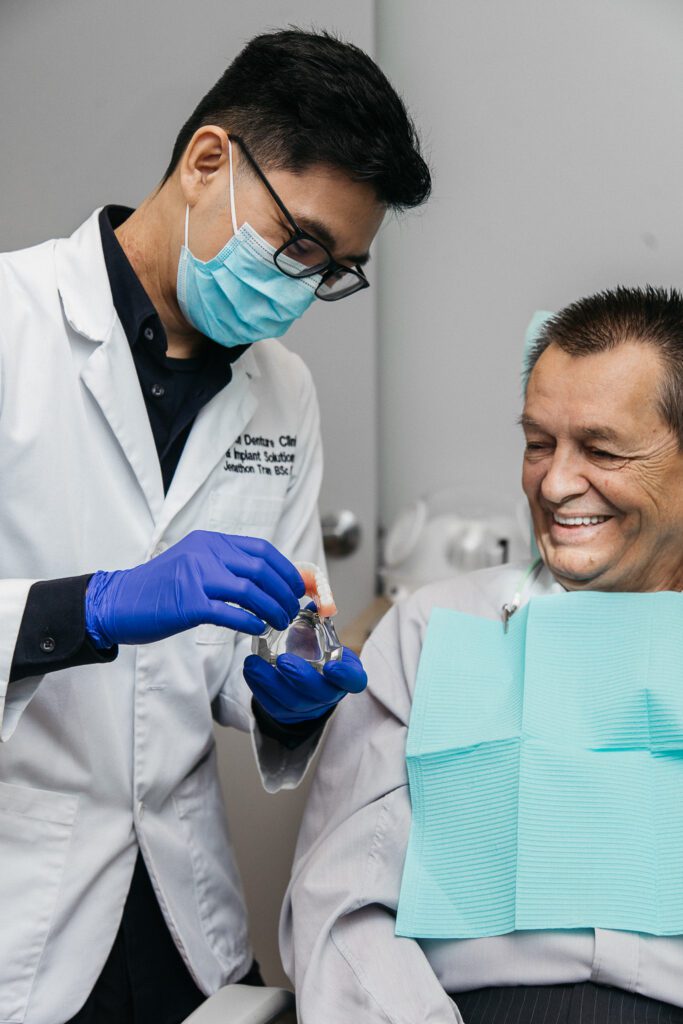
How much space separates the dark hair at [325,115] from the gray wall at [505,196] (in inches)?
33.6

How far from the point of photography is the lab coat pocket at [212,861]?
146cm

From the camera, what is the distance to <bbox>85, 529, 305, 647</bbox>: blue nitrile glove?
3.64ft

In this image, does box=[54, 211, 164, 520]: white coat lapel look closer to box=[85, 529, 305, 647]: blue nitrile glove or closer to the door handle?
box=[85, 529, 305, 647]: blue nitrile glove

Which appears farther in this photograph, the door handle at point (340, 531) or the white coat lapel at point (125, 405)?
the door handle at point (340, 531)

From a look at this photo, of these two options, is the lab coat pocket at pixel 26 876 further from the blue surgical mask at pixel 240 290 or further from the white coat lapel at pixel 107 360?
the blue surgical mask at pixel 240 290

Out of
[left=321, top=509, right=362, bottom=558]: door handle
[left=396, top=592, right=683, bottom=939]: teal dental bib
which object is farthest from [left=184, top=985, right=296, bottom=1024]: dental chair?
[left=321, top=509, right=362, bottom=558]: door handle

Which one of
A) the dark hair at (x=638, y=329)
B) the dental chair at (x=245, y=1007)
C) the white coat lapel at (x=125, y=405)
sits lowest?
the dental chair at (x=245, y=1007)

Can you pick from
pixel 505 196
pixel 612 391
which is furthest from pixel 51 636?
pixel 505 196

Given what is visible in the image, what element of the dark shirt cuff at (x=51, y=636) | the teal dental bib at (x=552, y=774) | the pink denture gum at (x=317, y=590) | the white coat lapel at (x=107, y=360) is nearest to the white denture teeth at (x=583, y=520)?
the teal dental bib at (x=552, y=774)

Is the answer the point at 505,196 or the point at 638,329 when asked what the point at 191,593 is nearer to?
the point at 638,329

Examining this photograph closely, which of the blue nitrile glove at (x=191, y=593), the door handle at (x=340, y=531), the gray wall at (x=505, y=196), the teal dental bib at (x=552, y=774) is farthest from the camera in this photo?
the door handle at (x=340, y=531)

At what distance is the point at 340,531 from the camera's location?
2.21 metres

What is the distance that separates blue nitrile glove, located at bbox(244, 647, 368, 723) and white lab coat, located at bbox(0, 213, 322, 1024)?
106mm

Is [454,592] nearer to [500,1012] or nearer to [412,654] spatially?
[412,654]
